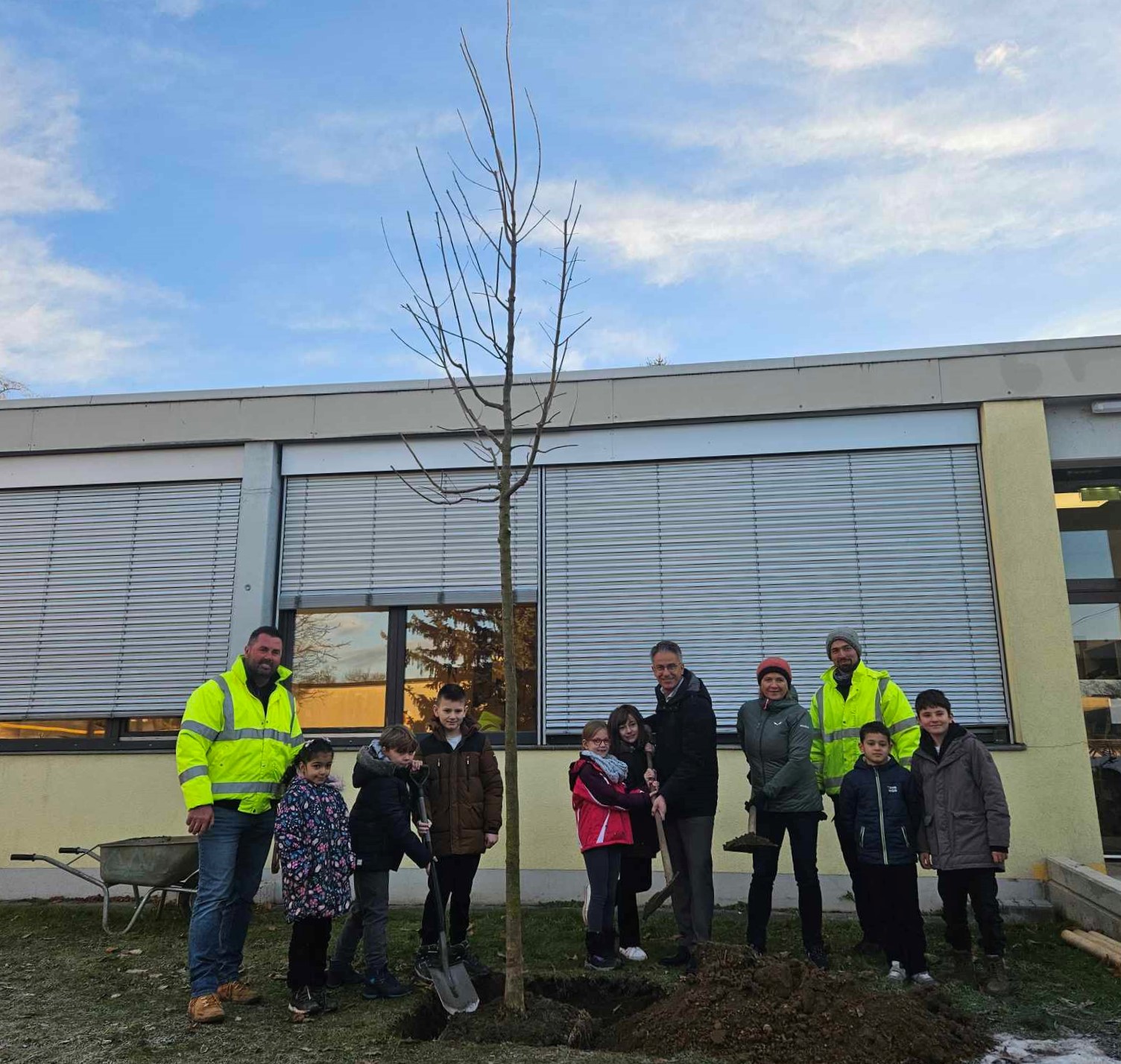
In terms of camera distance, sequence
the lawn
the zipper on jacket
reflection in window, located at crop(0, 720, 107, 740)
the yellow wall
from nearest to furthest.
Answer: the lawn < the zipper on jacket < the yellow wall < reflection in window, located at crop(0, 720, 107, 740)

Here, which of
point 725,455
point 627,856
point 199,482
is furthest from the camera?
point 199,482

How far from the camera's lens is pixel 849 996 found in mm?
4570

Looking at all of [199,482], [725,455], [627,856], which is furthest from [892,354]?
[199,482]

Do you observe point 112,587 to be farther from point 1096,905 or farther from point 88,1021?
point 1096,905

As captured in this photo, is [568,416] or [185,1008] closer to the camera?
[185,1008]

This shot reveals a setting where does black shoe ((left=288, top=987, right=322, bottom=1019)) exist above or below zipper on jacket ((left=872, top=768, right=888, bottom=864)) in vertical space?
below

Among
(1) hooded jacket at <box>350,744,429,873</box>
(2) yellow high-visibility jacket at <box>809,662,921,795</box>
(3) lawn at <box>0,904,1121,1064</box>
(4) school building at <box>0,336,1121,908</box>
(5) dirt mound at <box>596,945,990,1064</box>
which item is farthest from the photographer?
(4) school building at <box>0,336,1121,908</box>

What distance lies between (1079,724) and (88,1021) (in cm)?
696

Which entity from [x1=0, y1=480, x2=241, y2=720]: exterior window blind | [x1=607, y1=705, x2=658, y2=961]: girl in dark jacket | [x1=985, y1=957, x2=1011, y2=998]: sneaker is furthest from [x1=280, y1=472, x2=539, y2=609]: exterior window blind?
[x1=985, y1=957, x2=1011, y2=998]: sneaker

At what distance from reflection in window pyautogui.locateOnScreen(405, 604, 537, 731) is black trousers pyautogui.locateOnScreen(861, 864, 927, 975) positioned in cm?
370

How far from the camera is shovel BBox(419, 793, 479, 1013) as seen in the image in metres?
5.02

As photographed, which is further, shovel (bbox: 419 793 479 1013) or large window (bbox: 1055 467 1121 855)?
large window (bbox: 1055 467 1121 855)

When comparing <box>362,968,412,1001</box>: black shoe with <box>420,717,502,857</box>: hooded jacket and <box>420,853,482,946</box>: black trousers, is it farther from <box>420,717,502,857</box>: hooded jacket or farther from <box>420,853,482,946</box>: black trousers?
<box>420,717,502,857</box>: hooded jacket

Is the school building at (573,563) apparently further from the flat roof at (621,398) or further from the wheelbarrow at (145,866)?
the wheelbarrow at (145,866)
